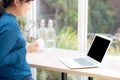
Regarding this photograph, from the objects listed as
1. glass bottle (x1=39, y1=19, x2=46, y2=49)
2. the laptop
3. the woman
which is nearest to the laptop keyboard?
the laptop

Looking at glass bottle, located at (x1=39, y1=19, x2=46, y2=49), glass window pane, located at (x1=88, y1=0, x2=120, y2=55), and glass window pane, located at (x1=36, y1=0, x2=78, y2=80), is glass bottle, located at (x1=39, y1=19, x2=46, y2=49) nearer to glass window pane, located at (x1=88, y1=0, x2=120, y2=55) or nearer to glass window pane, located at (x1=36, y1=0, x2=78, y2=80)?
glass window pane, located at (x1=36, y1=0, x2=78, y2=80)

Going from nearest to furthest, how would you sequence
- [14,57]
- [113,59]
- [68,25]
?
[14,57] → [113,59] → [68,25]

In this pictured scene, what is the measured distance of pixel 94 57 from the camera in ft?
6.29

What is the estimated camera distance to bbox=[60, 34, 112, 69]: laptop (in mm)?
1819

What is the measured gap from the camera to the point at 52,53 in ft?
7.40

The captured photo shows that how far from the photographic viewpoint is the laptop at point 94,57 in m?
1.82

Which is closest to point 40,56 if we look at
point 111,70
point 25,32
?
point 25,32

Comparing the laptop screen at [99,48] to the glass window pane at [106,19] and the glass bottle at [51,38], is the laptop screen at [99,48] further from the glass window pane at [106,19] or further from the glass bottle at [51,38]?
the glass bottle at [51,38]

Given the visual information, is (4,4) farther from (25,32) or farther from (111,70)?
(25,32)

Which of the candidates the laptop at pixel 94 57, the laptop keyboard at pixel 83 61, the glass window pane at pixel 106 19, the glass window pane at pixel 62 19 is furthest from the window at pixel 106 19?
the laptop keyboard at pixel 83 61

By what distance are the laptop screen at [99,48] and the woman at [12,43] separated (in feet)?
1.85

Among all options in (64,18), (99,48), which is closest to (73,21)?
(64,18)

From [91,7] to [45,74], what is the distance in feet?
2.84

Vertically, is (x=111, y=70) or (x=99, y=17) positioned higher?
(x=99, y=17)
